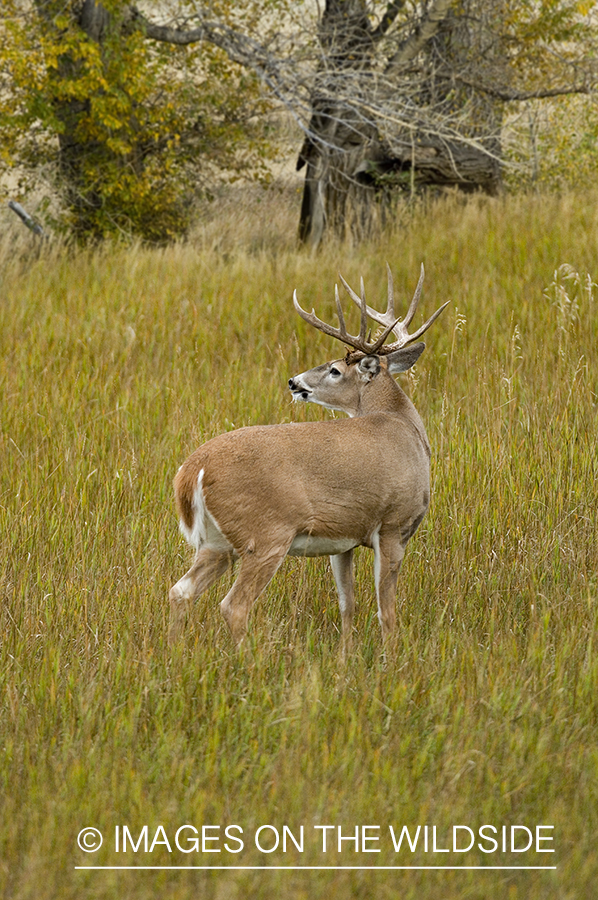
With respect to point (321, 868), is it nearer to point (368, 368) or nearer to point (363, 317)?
point (363, 317)

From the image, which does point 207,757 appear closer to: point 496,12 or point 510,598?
point 510,598

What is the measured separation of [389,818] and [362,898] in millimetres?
275

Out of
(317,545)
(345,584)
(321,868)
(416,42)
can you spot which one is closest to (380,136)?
(416,42)

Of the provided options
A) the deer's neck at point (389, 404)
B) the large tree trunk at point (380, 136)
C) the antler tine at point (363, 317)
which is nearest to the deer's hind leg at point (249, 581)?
the deer's neck at point (389, 404)

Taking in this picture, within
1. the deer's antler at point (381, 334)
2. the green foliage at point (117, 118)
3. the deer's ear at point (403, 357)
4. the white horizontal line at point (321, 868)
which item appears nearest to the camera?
the white horizontal line at point (321, 868)

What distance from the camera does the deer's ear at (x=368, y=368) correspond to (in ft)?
13.1

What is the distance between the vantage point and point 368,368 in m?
4.01

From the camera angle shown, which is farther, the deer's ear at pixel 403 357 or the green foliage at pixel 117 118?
the green foliage at pixel 117 118

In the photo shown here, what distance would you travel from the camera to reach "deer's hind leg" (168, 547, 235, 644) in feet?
11.6

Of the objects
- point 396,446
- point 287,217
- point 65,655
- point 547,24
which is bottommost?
point 287,217

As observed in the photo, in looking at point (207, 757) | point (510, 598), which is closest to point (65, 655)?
point (207, 757)

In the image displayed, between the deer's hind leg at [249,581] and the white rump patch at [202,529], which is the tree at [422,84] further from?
the deer's hind leg at [249,581]

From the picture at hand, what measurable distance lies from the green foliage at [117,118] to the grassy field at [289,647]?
14.6ft

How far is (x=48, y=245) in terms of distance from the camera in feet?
36.0
